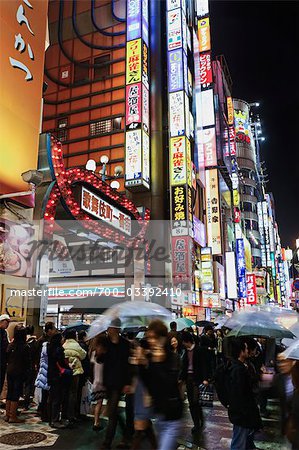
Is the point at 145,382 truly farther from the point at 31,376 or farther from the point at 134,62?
the point at 134,62

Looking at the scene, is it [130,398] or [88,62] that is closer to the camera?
[130,398]

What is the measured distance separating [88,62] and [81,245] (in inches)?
638

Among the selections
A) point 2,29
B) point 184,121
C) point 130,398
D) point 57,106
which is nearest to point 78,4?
point 57,106

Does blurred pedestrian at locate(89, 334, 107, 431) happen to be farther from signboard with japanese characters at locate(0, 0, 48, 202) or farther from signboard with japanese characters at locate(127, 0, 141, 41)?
signboard with japanese characters at locate(127, 0, 141, 41)

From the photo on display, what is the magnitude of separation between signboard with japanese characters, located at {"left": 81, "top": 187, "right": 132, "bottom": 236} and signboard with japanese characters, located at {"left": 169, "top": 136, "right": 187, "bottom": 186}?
4.25 metres

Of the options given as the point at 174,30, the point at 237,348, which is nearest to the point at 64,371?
the point at 237,348

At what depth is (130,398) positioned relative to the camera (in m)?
6.83

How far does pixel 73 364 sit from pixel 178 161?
57.0 ft

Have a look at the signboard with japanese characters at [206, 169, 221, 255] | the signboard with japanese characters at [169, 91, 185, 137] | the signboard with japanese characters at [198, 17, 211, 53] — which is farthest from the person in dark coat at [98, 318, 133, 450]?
the signboard with japanese characters at [198, 17, 211, 53]

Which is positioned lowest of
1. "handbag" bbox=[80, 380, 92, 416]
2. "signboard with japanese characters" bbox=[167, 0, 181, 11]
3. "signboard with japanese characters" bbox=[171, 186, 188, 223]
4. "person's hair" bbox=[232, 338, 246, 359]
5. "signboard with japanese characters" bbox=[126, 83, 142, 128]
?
"handbag" bbox=[80, 380, 92, 416]

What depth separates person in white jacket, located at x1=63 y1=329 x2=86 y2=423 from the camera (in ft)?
25.6

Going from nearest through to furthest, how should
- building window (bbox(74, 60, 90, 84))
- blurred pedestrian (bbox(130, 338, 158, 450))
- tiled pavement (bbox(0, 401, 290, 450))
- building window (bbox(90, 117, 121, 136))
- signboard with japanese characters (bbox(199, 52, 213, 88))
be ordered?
blurred pedestrian (bbox(130, 338, 158, 450)) < tiled pavement (bbox(0, 401, 290, 450)) < building window (bbox(90, 117, 121, 136)) < building window (bbox(74, 60, 90, 84)) < signboard with japanese characters (bbox(199, 52, 213, 88))

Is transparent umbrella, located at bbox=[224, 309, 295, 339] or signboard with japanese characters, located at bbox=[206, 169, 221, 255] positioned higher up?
signboard with japanese characters, located at bbox=[206, 169, 221, 255]

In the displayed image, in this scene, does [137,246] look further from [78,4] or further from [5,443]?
[78,4]
